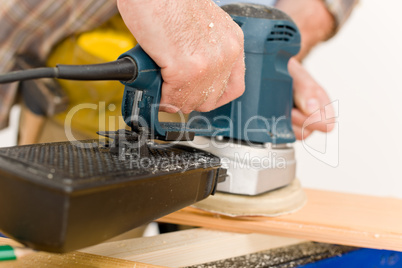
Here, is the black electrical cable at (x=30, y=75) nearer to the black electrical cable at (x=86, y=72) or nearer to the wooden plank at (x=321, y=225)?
the black electrical cable at (x=86, y=72)

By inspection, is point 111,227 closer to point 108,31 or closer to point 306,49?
point 108,31

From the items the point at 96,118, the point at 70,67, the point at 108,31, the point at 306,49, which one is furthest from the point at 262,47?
the point at 306,49

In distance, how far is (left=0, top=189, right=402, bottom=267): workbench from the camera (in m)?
0.67

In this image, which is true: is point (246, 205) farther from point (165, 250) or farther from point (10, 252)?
point (10, 252)

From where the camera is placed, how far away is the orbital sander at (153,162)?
1.33ft

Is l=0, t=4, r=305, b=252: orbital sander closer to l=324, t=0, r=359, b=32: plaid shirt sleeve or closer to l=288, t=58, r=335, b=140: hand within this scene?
l=288, t=58, r=335, b=140: hand

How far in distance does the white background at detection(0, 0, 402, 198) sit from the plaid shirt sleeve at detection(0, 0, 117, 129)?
43.1 inches

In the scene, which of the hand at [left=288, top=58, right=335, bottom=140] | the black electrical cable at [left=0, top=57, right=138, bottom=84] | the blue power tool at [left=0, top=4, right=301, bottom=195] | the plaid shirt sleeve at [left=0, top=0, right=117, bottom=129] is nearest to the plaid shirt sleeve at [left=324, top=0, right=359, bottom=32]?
the hand at [left=288, top=58, right=335, bottom=140]

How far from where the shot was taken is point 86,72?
1.69ft

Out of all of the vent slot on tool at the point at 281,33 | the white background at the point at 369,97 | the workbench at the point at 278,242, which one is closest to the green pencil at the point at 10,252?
the workbench at the point at 278,242

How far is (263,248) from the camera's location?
760mm

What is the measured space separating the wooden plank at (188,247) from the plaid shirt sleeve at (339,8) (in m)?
0.88

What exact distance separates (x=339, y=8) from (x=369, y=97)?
0.90m

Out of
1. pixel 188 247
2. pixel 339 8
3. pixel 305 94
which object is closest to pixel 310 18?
pixel 339 8
